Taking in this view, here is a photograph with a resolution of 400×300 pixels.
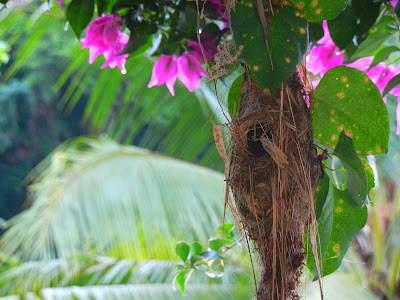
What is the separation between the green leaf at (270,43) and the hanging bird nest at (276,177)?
0.03 m

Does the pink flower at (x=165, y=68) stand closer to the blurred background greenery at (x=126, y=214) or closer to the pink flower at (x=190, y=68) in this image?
the pink flower at (x=190, y=68)

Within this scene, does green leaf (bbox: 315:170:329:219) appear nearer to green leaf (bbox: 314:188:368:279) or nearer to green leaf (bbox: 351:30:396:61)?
green leaf (bbox: 314:188:368:279)

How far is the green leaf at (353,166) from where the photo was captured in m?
0.30

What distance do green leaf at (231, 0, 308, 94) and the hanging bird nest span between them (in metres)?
0.03

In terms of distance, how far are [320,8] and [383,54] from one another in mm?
151

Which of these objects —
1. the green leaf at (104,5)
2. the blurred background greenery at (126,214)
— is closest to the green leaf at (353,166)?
the green leaf at (104,5)

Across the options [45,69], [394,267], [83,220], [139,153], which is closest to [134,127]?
[139,153]

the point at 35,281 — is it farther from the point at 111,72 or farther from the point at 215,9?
the point at 215,9

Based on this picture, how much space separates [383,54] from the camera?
410mm

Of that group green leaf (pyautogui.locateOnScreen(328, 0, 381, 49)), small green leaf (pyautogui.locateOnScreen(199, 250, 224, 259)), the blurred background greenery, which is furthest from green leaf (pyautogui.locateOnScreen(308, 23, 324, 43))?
the blurred background greenery

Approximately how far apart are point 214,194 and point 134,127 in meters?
0.54

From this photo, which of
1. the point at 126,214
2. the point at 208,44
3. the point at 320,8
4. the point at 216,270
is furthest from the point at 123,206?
the point at 320,8

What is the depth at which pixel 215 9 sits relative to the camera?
375 mm

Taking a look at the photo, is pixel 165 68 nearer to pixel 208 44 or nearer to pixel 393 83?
pixel 208 44
